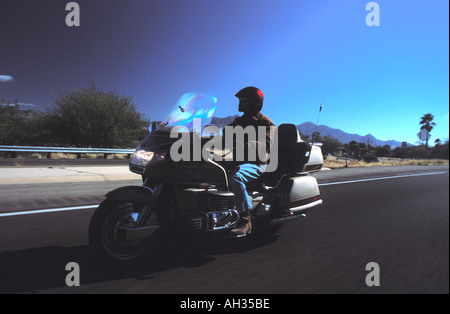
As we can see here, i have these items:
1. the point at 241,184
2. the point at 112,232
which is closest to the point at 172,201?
the point at 112,232

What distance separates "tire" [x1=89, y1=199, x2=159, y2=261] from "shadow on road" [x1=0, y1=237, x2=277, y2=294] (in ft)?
0.35

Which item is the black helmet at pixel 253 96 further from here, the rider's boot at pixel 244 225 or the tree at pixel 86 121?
the tree at pixel 86 121

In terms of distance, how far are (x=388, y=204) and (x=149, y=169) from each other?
6.18 meters

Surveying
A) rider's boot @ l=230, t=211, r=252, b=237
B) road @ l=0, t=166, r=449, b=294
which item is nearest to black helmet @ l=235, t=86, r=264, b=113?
rider's boot @ l=230, t=211, r=252, b=237

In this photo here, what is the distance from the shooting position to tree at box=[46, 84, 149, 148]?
25.0 metres

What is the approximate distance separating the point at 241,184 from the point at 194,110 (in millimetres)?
1019

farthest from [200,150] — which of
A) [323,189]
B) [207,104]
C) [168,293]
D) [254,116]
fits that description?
[323,189]

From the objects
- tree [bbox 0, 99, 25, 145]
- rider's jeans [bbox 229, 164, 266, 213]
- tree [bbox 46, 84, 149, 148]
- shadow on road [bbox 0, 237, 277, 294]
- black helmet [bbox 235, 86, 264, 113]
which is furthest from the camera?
tree [bbox 46, 84, 149, 148]

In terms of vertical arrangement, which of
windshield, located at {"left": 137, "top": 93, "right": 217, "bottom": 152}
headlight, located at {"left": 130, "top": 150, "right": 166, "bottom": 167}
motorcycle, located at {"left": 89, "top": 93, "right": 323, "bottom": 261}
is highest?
windshield, located at {"left": 137, "top": 93, "right": 217, "bottom": 152}

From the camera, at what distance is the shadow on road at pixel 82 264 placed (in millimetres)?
2727

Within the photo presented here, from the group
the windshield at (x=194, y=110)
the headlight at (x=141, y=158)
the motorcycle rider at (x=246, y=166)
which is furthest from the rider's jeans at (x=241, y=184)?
the headlight at (x=141, y=158)

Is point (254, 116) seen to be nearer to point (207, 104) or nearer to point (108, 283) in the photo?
point (207, 104)

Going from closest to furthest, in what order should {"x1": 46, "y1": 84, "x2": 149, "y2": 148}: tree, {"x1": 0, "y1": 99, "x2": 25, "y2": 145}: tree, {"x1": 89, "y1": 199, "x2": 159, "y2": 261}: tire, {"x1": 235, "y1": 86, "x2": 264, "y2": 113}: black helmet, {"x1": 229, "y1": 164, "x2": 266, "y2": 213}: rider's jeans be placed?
{"x1": 89, "y1": 199, "x2": 159, "y2": 261}: tire → {"x1": 229, "y1": 164, "x2": 266, "y2": 213}: rider's jeans → {"x1": 235, "y1": 86, "x2": 264, "y2": 113}: black helmet → {"x1": 0, "y1": 99, "x2": 25, "y2": 145}: tree → {"x1": 46, "y1": 84, "x2": 149, "y2": 148}: tree

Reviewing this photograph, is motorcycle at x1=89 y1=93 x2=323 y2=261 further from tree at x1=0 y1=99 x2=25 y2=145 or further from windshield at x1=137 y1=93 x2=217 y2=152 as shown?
tree at x1=0 y1=99 x2=25 y2=145
